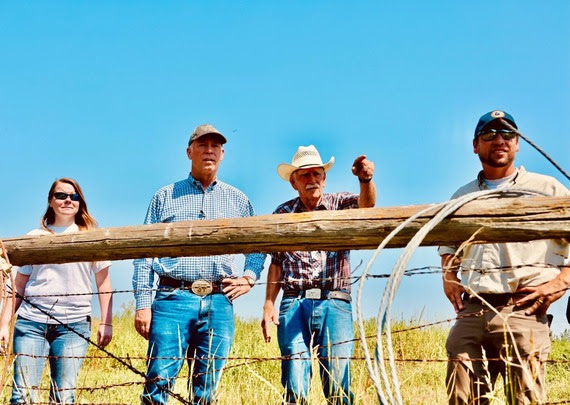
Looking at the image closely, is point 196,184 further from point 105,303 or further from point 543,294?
point 543,294

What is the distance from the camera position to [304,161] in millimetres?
4387

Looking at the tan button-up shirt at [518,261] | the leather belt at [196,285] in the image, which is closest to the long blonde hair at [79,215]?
the leather belt at [196,285]

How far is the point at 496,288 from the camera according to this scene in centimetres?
365

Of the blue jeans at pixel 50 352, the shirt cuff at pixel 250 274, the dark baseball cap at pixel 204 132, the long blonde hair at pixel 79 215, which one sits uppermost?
the dark baseball cap at pixel 204 132

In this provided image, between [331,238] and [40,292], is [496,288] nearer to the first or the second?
[331,238]

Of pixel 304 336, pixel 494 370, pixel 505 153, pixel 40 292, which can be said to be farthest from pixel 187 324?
pixel 505 153

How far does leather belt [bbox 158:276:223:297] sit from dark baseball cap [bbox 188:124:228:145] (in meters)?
1.01

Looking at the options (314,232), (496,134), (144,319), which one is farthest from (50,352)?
(496,134)

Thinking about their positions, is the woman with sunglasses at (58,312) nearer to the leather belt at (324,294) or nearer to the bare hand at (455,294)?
the leather belt at (324,294)

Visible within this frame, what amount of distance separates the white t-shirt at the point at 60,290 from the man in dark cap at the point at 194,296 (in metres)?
0.34

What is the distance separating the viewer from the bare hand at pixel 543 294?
357 centimetres

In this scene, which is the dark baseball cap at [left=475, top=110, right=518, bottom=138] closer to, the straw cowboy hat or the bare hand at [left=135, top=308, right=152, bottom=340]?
the straw cowboy hat

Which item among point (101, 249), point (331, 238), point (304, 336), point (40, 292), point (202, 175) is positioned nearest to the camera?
point (331, 238)

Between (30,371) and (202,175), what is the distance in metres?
1.73
